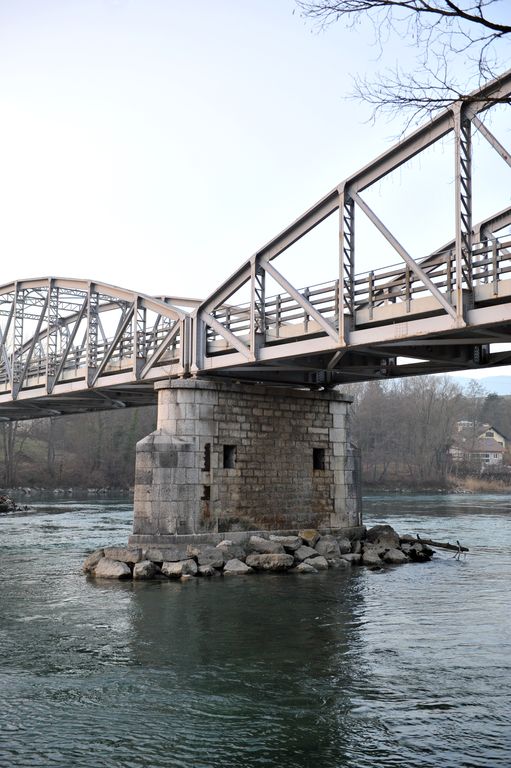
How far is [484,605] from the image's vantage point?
632 inches

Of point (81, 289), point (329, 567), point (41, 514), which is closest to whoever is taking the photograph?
point (329, 567)

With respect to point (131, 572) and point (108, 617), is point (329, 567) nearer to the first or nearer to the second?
point (131, 572)

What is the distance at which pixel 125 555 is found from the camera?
825 inches

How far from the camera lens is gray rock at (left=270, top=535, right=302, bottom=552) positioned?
22.5m

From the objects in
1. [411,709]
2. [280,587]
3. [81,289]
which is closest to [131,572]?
[280,587]

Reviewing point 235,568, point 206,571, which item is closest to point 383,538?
point 235,568

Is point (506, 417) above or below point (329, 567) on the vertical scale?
above

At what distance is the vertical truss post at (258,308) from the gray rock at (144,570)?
5.85 m

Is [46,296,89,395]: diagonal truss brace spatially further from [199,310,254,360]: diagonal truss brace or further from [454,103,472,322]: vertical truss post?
[454,103,472,322]: vertical truss post

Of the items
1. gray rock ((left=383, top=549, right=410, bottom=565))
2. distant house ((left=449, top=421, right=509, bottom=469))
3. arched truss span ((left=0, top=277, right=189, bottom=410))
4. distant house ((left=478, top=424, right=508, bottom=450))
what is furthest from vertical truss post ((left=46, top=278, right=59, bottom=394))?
distant house ((left=478, top=424, right=508, bottom=450))

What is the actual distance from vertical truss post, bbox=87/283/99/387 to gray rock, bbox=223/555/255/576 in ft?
36.7

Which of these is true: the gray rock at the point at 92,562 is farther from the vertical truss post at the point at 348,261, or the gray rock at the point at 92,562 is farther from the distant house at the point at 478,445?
the distant house at the point at 478,445

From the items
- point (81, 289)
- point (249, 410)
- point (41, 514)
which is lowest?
point (41, 514)

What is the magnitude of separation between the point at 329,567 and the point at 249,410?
16.6ft
